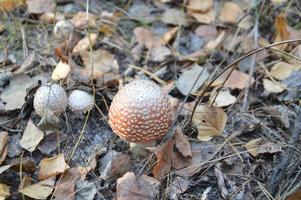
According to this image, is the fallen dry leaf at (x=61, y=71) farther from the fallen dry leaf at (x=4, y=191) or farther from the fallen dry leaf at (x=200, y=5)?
the fallen dry leaf at (x=200, y=5)

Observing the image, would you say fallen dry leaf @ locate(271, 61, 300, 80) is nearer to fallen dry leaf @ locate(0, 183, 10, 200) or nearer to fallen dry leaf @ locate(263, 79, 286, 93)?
fallen dry leaf @ locate(263, 79, 286, 93)

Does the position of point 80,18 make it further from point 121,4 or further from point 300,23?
point 300,23

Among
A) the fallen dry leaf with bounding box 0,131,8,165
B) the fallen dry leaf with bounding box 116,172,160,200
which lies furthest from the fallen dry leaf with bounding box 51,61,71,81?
the fallen dry leaf with bounding box 116,172,160,200

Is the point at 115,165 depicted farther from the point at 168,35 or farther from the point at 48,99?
the point at 168,35

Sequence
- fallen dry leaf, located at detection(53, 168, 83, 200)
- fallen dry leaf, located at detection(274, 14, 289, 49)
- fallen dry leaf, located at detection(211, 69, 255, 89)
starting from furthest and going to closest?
fallen dry leaf, located at detection(274, 14, 289, 49)
fallen dry leaf, located at detection(211, 69, 255, 89)
fallen dry leaf, located at detection(53, 168, 83, 200)

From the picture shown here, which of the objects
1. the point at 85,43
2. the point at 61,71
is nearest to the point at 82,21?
the point at 85,43

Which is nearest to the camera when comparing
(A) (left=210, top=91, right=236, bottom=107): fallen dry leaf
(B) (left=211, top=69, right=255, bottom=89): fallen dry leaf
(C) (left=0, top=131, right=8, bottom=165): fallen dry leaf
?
(C) (left=0, top=131, right=8, bottom=165): fallen dry leaf
